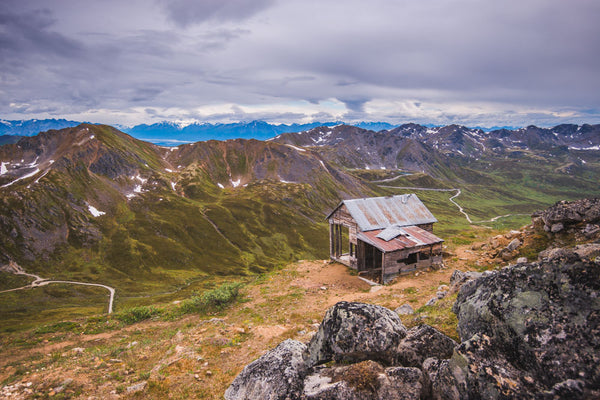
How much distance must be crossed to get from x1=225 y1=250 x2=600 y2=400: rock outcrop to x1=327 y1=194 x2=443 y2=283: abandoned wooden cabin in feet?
70.2

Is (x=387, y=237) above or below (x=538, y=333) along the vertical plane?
below

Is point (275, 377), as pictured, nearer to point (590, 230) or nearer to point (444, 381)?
point (444, 381)

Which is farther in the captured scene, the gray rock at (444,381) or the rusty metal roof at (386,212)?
the rusty metal roof at (386,212)

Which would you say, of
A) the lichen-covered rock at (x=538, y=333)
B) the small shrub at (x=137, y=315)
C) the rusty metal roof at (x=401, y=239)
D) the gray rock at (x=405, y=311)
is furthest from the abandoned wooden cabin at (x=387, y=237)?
the lichen-covered rock at (x=538, y=333)

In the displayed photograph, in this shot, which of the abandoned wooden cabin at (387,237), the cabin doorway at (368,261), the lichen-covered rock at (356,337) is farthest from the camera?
the cabin doorway at (368,261)

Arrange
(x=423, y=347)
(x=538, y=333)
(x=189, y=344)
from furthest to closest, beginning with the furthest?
(x=189, y=344)
(x=423, y=347)
(x=538, y=333)

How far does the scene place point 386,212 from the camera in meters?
36.8

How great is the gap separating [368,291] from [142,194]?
19797 centimetres

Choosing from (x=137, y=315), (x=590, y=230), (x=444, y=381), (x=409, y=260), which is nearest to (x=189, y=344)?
(x=137, y=315)

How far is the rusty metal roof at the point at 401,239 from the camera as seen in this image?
3086 centimetres

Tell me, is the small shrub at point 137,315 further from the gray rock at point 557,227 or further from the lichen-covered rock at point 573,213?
the lichen-covered rock at point 573,213

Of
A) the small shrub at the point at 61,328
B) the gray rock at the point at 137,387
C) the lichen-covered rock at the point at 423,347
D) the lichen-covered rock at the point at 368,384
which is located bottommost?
the small shrub at the point at 61,328

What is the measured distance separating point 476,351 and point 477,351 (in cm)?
2

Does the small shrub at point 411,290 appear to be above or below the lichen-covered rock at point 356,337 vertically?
below
